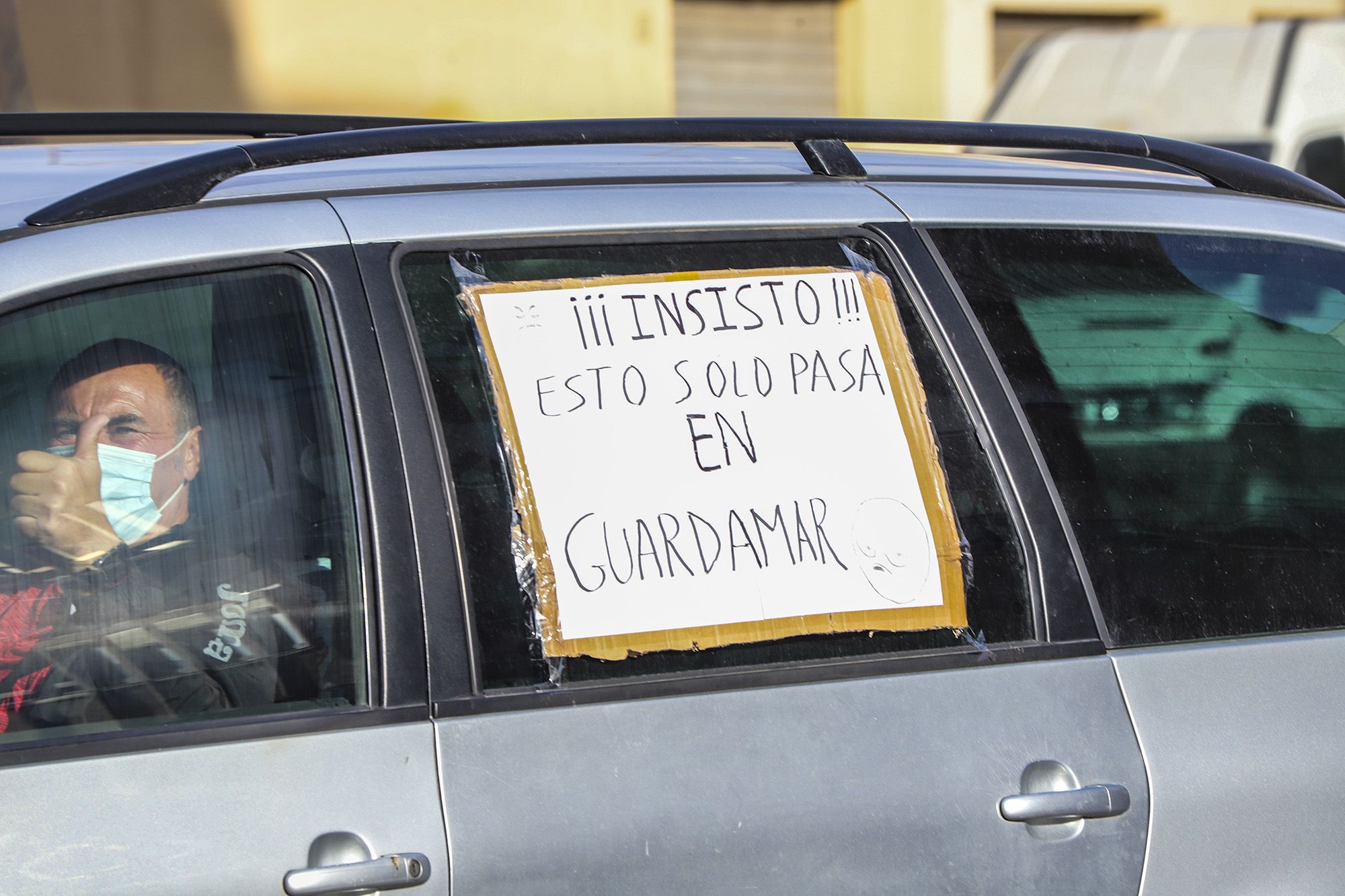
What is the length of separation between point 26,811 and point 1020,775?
3.83ft

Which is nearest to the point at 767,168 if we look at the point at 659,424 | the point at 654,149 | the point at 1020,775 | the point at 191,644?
the point at 654,149

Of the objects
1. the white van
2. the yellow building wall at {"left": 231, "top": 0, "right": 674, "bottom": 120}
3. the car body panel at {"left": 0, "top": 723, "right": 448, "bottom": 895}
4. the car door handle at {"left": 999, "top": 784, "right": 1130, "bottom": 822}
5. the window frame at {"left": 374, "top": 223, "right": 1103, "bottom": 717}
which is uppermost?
the yellow building wall at {"left": 231, "top": 0, "right": 674, "bottom": 120}

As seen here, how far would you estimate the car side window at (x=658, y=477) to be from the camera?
5.36 ft

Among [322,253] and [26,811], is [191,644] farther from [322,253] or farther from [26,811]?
[322,253]

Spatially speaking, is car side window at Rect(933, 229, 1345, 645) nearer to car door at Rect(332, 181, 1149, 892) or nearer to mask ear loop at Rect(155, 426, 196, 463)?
car door at Rect(332, 181, 1149, 892)

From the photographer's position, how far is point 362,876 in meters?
1.47

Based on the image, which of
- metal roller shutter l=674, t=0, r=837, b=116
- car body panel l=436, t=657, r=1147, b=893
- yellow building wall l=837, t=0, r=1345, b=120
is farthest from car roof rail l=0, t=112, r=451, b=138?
yellow building wall l=837, t=0, r=1345, b=120

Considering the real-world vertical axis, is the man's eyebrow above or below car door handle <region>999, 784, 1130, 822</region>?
above

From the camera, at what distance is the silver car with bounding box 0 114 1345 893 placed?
5.04ft

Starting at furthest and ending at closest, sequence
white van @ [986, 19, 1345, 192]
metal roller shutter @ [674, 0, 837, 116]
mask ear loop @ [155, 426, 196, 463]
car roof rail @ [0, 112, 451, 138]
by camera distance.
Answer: metal roller shutter @ [674, 0, 837, 116], white van @ [986, 19, 1345, 192], car roof rail @ [0, 112, 451, 138], mask ear loop @ [155, 426, 196, 463]

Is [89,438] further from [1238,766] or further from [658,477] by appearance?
[1238,766]

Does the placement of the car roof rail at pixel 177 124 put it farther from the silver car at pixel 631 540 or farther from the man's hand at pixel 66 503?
the man's hand at pixel 66 503

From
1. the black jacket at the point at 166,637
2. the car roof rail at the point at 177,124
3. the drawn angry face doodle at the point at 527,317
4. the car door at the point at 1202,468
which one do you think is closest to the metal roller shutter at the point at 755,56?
the car roof rail at the point at 177,124

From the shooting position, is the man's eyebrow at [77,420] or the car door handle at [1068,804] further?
the car door handle at [1068,804]
